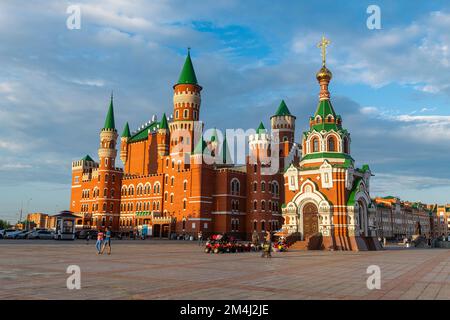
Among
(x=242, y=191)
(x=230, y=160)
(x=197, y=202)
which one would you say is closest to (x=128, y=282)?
(x=197, y=202)

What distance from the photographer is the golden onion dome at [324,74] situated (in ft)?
147

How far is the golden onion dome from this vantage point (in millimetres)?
44656

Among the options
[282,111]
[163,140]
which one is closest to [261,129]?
[282,111]

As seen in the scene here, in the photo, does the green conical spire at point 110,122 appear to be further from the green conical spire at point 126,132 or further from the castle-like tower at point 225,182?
the green conical spire at point 126,132

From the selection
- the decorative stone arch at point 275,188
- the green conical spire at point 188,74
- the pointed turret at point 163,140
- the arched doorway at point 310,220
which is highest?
the green conical spire at point 188,74

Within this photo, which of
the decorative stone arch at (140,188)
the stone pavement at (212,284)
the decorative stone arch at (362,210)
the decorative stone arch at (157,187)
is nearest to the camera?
the stone pavement at (212,284)

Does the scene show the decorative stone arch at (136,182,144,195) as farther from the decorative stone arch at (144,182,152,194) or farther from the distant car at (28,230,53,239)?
the distant car at (28,230,53,239)

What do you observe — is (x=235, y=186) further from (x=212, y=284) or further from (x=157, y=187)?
(x=212, y=284)

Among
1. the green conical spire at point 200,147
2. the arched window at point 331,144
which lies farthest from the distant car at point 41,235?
the arched window at point 331,144

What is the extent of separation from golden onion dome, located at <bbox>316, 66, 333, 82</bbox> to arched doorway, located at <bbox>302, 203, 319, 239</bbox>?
47.1 ft

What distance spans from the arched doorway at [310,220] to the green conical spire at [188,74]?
40.6m

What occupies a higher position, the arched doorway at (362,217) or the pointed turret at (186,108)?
the pointed turret at (186,108)

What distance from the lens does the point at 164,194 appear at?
2916 inches

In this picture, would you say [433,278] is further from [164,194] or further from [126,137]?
[126,137]
